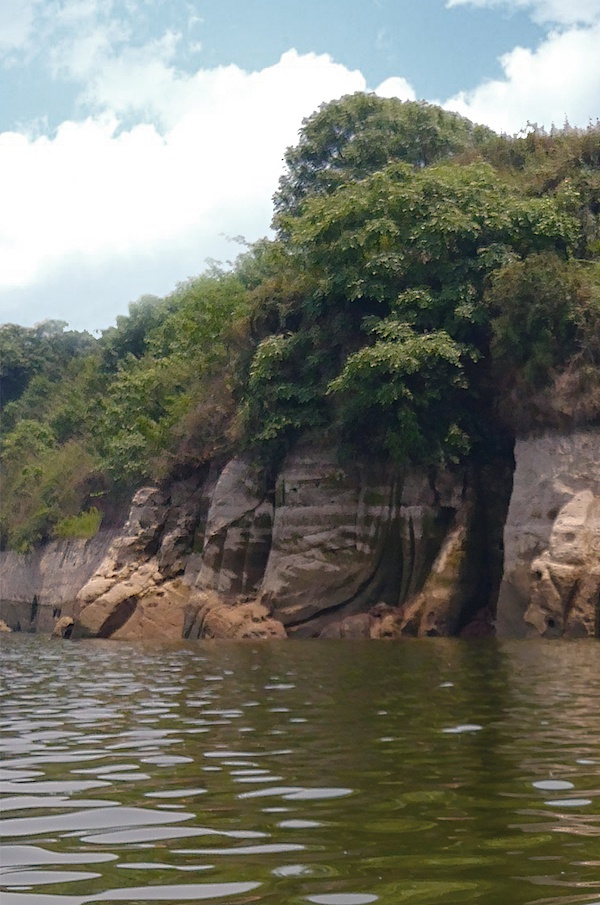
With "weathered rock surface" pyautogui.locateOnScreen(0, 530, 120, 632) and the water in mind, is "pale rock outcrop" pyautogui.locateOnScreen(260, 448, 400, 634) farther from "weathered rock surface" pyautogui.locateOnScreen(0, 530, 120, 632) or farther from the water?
"weathered rock surface" pyautogui.locateOnScreen(0, 530, 120, 632)

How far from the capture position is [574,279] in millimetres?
25328

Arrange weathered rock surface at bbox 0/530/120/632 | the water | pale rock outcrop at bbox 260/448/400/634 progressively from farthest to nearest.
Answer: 1. weathered rock surface at bbox 0/530/120/632
2. pale rock outcrop at bbox 260/448/400/634
3. the water

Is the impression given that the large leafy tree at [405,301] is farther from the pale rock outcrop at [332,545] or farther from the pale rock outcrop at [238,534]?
the pale rock outcrop at [238,534]

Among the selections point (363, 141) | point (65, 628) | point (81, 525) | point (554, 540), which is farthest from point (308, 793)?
point (363, 141)

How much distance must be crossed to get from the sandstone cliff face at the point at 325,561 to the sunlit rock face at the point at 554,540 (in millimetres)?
1992

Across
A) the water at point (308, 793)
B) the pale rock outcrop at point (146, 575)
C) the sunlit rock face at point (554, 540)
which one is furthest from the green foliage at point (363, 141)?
the water at point (308, 793)

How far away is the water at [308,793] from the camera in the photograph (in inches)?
176

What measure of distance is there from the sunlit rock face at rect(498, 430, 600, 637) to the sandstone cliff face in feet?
6.53

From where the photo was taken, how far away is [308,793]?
6379 mm

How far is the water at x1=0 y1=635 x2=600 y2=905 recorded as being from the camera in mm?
4480

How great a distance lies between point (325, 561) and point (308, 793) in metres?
22.0

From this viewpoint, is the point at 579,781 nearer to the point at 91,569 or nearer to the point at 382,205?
the point at 382,205

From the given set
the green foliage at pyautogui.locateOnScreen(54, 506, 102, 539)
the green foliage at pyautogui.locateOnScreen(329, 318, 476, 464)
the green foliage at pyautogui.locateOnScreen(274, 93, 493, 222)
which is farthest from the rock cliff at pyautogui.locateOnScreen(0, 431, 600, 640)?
the green foliage at pyautogui.locateOnScreen(274, 93, 493, 222)

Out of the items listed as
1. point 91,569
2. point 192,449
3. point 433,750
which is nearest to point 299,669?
point 433,750
